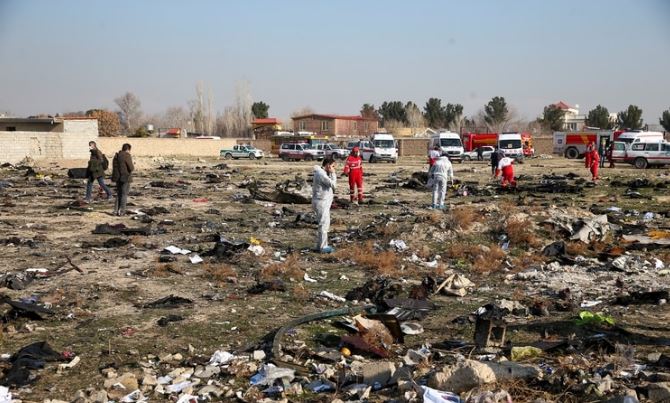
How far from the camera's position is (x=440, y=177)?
48.6ft

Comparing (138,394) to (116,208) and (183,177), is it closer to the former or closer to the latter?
(116,208)

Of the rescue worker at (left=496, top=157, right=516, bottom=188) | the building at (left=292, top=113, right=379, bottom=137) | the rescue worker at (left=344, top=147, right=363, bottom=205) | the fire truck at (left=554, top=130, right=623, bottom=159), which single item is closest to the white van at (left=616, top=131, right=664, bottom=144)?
the fire truck at (left=554, top=130, right=623, bottom=159)

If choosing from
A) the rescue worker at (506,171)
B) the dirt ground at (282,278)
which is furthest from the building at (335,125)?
the dirt ground at (282,278)

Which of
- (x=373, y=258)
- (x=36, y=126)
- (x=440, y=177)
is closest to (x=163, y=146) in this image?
(x=36, y=126)

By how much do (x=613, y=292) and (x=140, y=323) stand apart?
225 inches

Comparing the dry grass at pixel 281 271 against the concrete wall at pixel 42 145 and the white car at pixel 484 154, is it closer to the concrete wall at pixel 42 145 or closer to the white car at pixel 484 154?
the concrete wall at pixel 42 145

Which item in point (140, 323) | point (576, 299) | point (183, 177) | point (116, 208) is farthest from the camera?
point (183, 177)

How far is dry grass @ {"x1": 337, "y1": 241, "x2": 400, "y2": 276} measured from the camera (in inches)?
373

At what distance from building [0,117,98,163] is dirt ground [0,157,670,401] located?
18.7 m

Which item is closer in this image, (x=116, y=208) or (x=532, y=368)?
(x=532, y=368)

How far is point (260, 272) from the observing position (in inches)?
362

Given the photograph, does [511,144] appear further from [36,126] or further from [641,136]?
[36,126]

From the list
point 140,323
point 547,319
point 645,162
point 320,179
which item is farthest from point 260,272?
point 645,162

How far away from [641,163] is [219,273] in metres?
31.0
